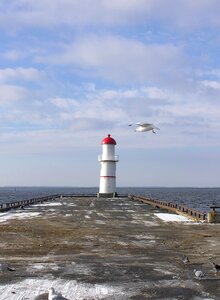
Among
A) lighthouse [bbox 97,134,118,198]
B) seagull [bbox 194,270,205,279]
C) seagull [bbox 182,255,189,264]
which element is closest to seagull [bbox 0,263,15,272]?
seagull [bbox 194,270,205,279]

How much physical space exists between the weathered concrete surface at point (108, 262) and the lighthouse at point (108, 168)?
38.6 m

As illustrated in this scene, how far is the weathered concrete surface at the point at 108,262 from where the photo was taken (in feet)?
31.2

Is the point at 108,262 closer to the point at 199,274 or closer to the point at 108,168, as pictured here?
the point at 199,274

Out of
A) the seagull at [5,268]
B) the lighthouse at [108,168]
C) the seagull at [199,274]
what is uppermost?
the lighthouse at [108,168]

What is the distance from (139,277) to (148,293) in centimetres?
144

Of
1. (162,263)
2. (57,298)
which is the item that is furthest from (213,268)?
(57,298)

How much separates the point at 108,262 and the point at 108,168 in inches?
1855

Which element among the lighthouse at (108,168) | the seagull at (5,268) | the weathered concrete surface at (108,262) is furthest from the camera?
the lighthouse at (108,168)

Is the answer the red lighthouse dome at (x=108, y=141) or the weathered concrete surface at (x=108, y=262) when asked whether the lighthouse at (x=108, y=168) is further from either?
the weathered concrete surface at (x=108, y=262)

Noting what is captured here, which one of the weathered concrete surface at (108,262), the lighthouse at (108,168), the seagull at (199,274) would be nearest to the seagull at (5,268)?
the weathered concrete surface at (108,262)

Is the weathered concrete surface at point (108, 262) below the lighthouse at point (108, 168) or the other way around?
below

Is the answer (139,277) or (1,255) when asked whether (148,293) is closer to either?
(139,277)

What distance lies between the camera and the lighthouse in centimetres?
5981

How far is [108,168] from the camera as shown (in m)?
59.7
